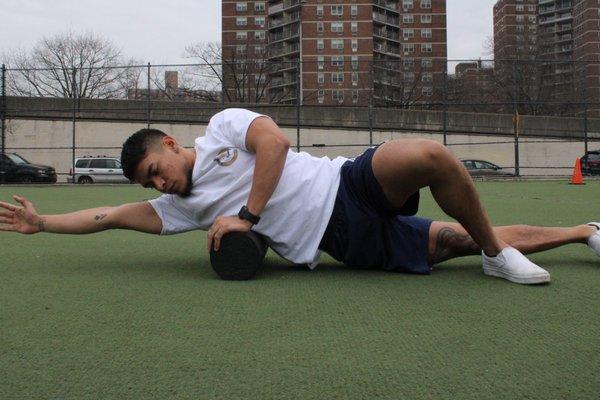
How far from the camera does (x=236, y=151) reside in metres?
2.58

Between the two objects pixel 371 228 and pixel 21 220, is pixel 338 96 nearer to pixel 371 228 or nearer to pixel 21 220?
pixel 21 220

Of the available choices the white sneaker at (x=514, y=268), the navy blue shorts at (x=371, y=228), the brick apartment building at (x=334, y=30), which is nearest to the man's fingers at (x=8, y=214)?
the navy blue shorts at (x=371, y=228)

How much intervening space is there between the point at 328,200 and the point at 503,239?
88 centimetres

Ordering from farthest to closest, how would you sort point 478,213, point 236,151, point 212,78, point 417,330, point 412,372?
point 212,78
point 236,151
point 478,213
point 417,330
point 412,372

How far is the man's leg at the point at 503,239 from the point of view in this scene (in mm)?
2732

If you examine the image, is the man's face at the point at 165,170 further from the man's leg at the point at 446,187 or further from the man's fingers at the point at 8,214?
the man's leg at the point at 446,187

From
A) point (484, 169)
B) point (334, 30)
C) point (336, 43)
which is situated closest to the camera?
point (484, 169)

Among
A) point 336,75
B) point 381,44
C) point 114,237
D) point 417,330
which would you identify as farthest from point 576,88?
point 381,44

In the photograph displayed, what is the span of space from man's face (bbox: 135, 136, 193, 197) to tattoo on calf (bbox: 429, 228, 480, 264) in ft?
3.86

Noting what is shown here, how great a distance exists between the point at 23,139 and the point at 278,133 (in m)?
24.2

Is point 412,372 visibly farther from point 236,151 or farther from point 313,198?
point 236,151

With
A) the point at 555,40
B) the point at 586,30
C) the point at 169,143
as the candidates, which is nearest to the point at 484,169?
the point at 169,143

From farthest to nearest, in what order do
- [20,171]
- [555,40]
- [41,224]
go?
[555,40] < [20,171] < [41,224]

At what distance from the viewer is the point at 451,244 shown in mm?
2742
